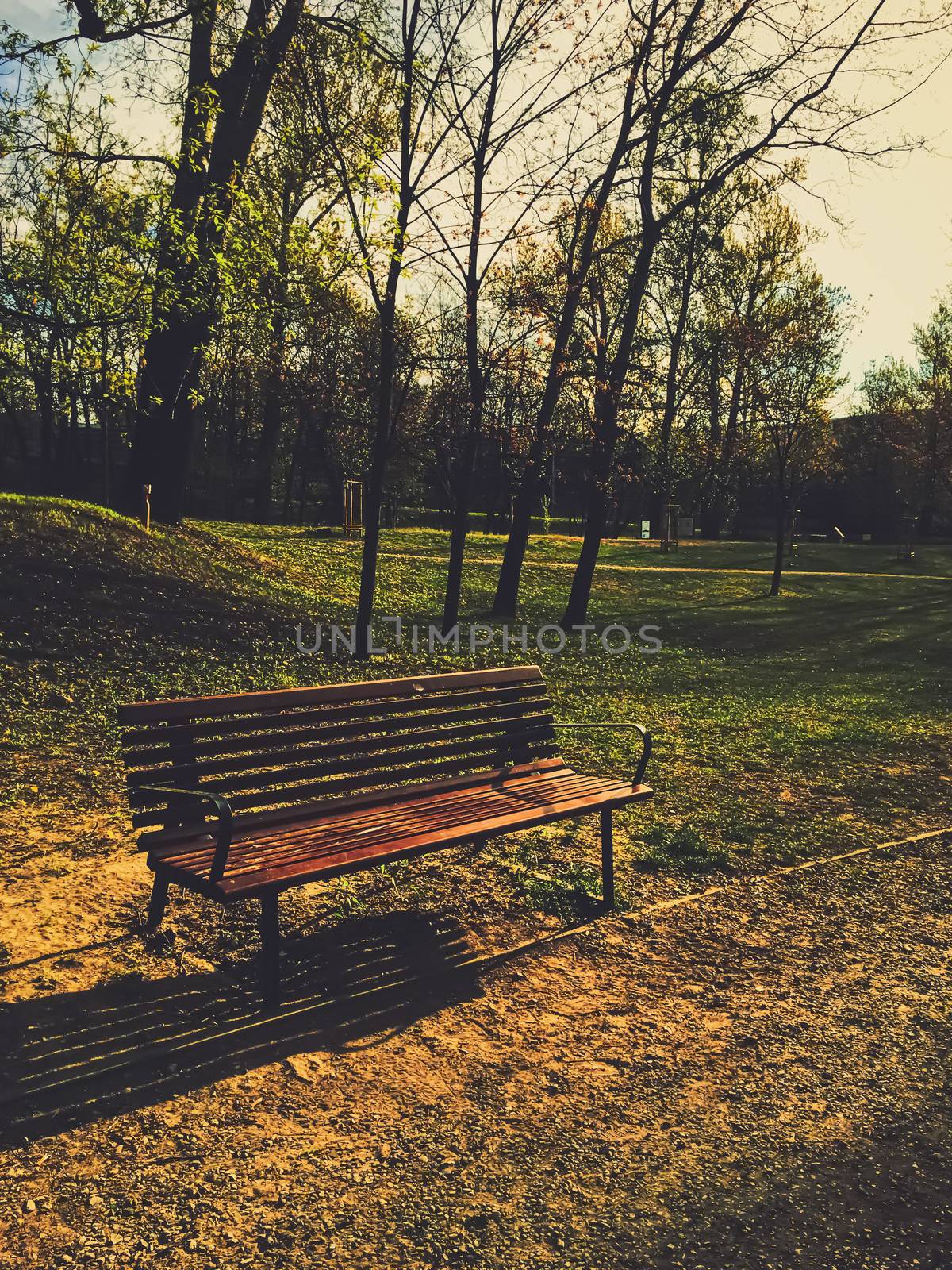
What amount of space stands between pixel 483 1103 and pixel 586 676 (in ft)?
29.0

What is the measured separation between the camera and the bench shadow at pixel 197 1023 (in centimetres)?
309

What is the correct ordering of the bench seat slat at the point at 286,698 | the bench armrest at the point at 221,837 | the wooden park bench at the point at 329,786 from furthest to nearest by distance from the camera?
the bench seat slat at the point at 286,698 → the wooden park bench at the point at 329,786 → the bench armrest at the point at 221,837

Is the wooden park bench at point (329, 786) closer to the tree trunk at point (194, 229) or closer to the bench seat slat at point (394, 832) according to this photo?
the bench seat slat at point (394, 832)

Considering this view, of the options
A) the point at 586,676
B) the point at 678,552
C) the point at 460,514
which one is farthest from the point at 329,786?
the point at 678,552

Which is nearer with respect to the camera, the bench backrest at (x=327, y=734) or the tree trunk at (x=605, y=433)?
the bench backrest at (x=327, y=734)

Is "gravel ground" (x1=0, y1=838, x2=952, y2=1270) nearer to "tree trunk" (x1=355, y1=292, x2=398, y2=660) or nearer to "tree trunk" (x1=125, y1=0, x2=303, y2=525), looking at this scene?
"tree trunk" (x1=125, y1=0, x2=303, y2=525)

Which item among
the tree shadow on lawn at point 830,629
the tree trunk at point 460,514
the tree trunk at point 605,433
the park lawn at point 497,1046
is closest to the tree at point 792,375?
the tree shadow on lawn at point 830,629

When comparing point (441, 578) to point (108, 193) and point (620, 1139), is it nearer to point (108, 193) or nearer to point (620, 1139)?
point (108, 193)

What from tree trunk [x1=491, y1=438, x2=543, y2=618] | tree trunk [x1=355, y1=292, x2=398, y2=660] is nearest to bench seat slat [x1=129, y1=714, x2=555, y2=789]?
tree trunk [x1=355, y1=292, x2=398, y2=660]

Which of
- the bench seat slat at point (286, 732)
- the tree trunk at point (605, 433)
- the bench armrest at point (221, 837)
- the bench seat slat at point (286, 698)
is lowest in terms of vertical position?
the bench armrest at point (221, 837)

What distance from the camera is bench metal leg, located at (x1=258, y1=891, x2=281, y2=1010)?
3.67 meters

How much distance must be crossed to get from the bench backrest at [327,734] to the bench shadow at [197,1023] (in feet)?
2.25

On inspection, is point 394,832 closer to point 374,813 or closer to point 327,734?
point 374,813

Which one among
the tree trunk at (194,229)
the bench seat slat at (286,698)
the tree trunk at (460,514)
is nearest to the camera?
the bench seat slat at (286,698)
